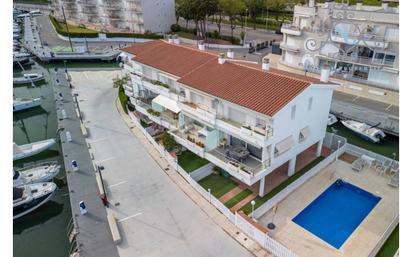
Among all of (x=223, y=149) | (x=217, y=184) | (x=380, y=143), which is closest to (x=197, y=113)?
(x=223, y=149)

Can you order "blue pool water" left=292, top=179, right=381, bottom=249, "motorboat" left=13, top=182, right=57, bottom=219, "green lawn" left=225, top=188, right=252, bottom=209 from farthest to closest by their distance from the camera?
"motorboat" left=13, top=182, right=57, bottom=219
"green lawn" left=225, top=188, right=252, bottom=209
"blue pool water" left=292, top=179, right=381, bottom=249

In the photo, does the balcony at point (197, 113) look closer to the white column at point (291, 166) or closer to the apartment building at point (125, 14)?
the white column at point (291, 166)

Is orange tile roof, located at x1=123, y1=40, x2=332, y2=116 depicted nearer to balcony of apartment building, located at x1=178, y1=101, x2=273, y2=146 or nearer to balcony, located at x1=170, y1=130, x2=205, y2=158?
balcony of apartment building, located at x1=178, y1=101, x2=273, y2=146

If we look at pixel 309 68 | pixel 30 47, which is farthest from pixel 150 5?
pixel 309 68

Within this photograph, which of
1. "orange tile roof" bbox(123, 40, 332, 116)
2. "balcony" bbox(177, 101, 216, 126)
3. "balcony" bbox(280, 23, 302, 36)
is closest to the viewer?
"orange tile roof" bbox(123, 40, 332, 116)

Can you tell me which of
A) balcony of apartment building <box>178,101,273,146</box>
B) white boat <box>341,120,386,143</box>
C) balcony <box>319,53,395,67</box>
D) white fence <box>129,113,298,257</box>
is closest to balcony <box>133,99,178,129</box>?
balcony of apartment building <box>178,101,273,146</box>

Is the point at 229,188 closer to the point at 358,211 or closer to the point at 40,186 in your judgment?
the point at 358,211

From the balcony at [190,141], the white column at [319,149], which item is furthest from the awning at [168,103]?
the white column at [319,149]
